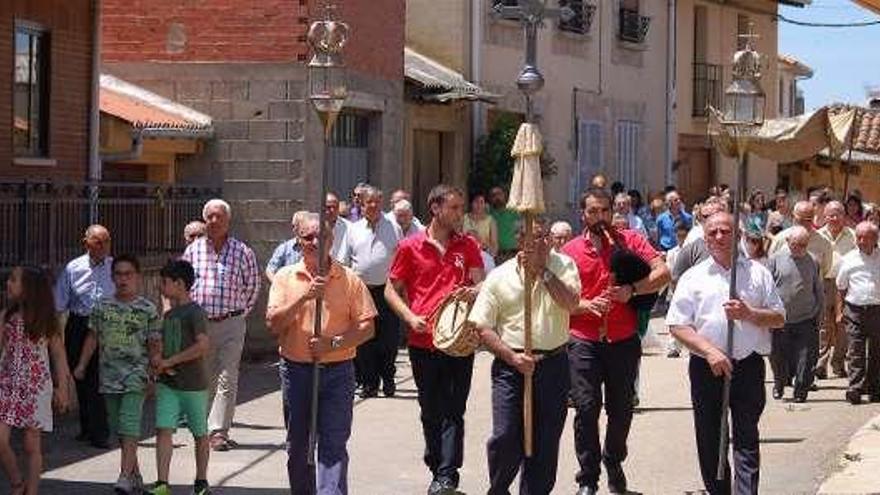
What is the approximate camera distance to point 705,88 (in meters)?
36.1

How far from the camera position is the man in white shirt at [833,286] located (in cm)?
1877

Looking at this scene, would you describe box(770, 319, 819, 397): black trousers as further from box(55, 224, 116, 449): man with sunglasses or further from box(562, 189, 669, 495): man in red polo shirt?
box(55, 224, 116, 449): man with sunglasses

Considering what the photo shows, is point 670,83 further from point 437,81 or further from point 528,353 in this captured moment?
point 528,353

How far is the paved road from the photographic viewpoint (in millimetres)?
12234

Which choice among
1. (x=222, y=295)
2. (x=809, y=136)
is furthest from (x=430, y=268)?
(x=809, y=136)

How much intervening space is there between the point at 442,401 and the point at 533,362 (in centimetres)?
197

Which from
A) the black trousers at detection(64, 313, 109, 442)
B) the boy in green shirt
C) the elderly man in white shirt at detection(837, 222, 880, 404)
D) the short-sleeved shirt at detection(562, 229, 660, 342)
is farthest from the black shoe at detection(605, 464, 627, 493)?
the elderly man in white shirt at detection(837, 222, 880, 404)

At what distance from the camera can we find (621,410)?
37.9 feet

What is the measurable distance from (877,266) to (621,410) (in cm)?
637

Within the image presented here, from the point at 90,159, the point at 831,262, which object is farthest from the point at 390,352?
the point at 831,262

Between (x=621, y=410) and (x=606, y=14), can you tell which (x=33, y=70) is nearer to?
(x=621, y=410)

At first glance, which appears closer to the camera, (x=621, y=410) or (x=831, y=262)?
(x=621, y=410)

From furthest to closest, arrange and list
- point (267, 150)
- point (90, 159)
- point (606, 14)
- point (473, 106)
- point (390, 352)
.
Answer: point (606, 14) < point (473, 106) < point (267, 150) < point (90, 159) < point (390, 352)

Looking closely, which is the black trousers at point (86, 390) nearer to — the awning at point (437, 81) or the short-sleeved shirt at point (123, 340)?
the short-sleeved shirt at point (123, 340)
